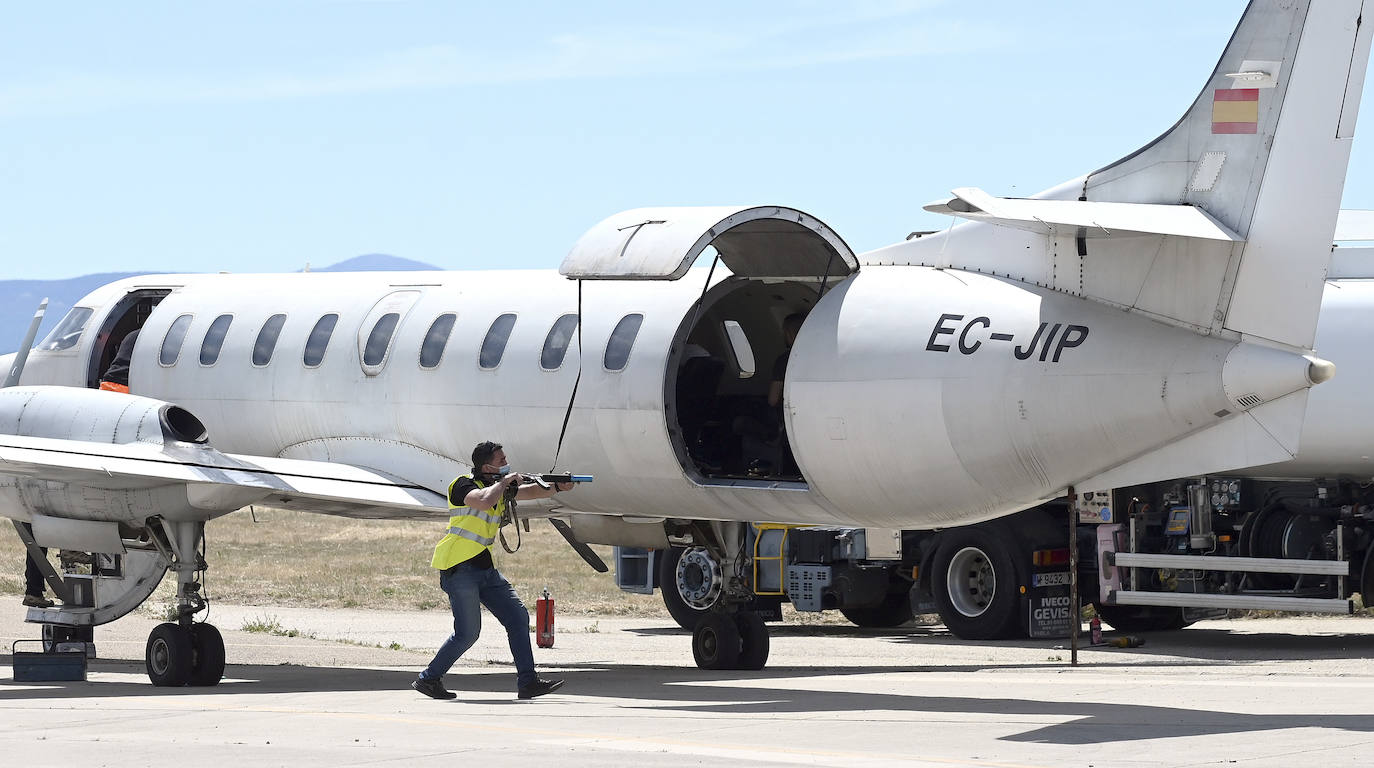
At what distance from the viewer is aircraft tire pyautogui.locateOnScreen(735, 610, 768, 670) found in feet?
59.1

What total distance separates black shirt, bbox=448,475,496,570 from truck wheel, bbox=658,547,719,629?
10.8 metres

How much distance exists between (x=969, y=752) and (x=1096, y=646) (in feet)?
36.2

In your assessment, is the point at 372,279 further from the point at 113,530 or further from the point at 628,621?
the point at 628,621

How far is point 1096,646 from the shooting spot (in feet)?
69.1

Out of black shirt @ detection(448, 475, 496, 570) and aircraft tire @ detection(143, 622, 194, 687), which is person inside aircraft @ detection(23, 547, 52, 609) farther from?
black shirt @ detection(448, 475, 496, 570)

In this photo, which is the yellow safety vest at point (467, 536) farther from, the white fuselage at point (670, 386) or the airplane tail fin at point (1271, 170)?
the airplane tail fin at point (1271, 170)

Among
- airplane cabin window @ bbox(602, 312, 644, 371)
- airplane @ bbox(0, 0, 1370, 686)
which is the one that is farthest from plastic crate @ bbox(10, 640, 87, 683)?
airplane cabin window @ bbox(602, 312, 644, 371)

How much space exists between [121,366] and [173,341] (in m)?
1.11

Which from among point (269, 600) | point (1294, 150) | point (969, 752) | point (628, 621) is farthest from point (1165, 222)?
point (269, 600)

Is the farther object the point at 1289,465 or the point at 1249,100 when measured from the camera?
the point at 1289,465

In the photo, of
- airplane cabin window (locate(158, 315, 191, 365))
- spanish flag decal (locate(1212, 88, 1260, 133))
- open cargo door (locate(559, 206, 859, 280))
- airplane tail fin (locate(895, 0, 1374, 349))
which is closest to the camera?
airplane tail fin (locate(895, 0, 1374, 349))

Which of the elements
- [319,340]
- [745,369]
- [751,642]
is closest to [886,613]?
[751,642]

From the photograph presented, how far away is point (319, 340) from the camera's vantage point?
18297mm

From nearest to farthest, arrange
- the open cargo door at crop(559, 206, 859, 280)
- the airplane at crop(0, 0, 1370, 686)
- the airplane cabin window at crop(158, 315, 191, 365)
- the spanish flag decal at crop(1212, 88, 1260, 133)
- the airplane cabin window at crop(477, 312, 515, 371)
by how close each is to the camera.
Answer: the airplane at crop(0, 0, 1370, 686) → the spanish flag decal at crop(1212, 88, 1260, 133) → the open cargo door at crop(559, 206, 859, 280) → the airplane cabin window at crop(477, 312, 515, 371) → the airplane cabin window at crop(158, 315, 191, 365)
